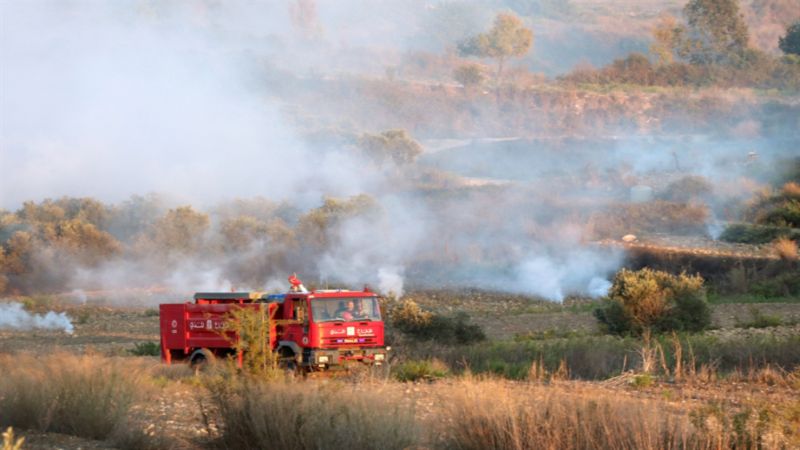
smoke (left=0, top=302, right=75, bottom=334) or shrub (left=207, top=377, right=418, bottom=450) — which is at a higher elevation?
smoke (left=0, top=302, right=75, bottom=334)

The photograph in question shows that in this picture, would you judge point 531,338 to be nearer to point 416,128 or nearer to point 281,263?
point 281,263

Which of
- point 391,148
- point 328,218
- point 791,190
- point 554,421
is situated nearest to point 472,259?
point 328,218

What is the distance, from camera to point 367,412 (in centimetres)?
1211

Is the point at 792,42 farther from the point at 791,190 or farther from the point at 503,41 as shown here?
the point at 791,190

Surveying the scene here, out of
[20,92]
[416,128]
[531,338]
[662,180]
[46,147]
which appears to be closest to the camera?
[531,338]

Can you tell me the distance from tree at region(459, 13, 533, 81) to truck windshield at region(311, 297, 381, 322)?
71174 mm

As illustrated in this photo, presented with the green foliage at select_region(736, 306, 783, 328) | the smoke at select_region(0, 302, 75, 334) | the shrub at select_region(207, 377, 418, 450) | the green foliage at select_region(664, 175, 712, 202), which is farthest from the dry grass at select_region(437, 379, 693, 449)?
the green foliage at select_region(664, 175, 712, 202)

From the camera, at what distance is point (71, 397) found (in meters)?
14.7

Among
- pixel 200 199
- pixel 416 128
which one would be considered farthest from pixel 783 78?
pixel 200 199

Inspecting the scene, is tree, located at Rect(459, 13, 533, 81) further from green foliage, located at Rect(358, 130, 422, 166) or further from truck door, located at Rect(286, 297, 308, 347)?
truck door, located at Rect(286, 297, 308, 347)

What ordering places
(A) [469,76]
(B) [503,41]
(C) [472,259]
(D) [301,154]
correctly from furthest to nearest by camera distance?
1. (B) [503,41]
2. (A) [469,76]
3. (D) [301,154]
4. (C) [472,259]

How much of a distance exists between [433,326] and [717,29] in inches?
2621

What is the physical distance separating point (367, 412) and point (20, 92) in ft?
220

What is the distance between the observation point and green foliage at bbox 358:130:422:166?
67.6 metres
